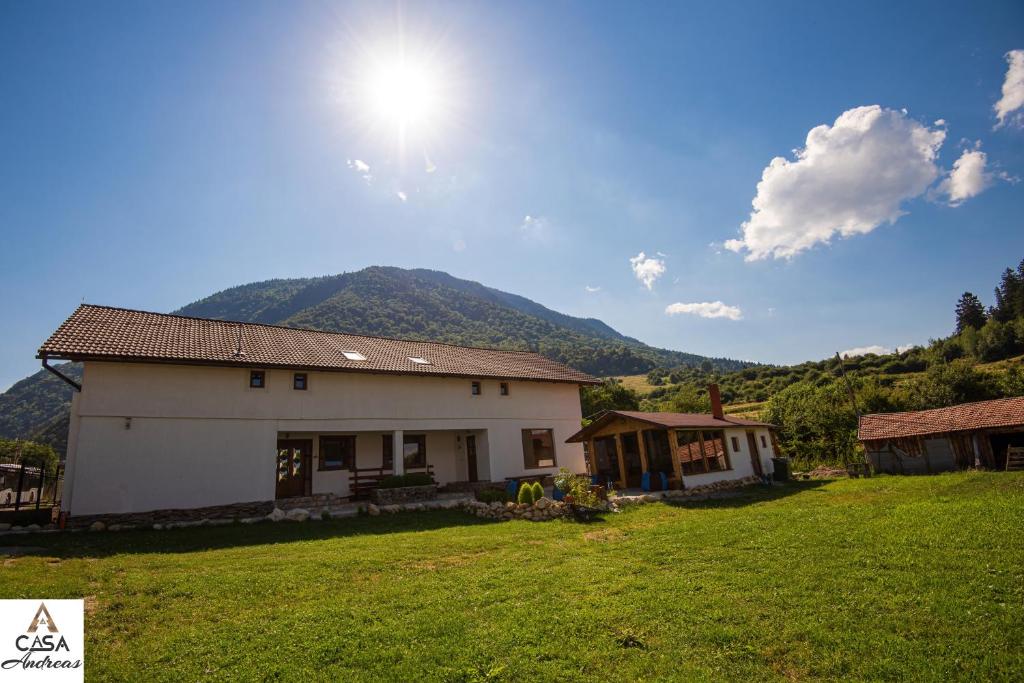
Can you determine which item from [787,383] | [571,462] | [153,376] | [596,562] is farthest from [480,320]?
[596,562]

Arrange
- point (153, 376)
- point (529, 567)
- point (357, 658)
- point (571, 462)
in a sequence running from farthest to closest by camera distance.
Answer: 1. point (571, 462)
2. point (153, 376)
3. point (529, 567)
4. point (357, 658)

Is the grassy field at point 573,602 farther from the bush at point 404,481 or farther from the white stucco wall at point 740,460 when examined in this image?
the white stucco wall at point 740,460

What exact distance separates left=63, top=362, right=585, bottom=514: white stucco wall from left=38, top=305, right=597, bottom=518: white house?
0.12ft

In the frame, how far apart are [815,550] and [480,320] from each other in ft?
312

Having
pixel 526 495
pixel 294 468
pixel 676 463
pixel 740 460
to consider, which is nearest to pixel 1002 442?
pixel 740 460

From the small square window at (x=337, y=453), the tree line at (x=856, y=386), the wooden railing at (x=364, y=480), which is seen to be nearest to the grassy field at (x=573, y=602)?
the small square window at (x=337, y=453)

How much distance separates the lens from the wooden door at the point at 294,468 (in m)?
18.6

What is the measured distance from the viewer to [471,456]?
76.5 ft

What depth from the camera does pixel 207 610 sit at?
253 inches

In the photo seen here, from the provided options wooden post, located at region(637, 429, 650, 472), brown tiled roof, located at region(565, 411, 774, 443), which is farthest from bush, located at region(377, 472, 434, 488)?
wooden post, located at region(637, 429, 650, 472)

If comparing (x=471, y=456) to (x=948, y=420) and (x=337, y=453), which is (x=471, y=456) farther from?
(x=948, y=420)

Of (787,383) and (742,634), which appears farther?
(787,383)

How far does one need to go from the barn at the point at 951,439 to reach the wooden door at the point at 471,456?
21677mm

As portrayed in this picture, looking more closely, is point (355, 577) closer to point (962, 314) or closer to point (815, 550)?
point (815, 550)
